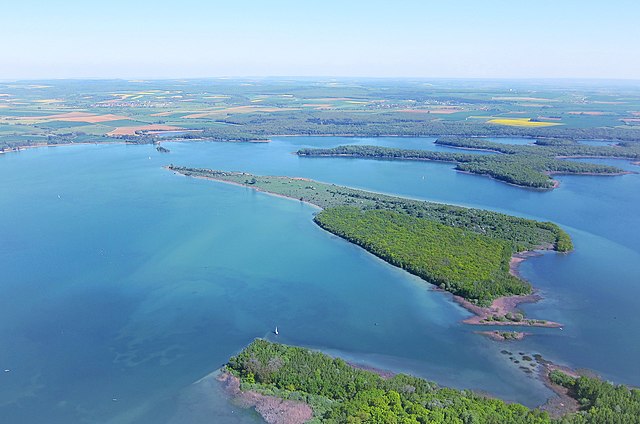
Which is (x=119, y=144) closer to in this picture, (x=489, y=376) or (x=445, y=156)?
(x=445, y=156)

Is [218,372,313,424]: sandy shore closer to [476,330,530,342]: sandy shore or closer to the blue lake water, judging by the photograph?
the blue lake water

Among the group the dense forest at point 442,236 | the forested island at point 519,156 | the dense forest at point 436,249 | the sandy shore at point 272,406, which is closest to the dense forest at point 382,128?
the forested island at point 519,156

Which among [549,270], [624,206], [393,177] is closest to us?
[549,270]

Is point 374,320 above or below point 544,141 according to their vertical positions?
below

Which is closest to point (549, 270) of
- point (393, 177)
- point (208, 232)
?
point (208, 232)

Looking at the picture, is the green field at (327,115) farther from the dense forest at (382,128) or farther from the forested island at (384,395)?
the forested island at (384,395)

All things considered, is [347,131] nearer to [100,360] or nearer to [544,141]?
[544,141]

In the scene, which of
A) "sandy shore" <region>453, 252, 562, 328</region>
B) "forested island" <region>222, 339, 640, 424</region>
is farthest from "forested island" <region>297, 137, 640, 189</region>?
"forested island" <region>222, 339, 640, 424</region>

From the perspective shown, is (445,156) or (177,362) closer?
(177,362)

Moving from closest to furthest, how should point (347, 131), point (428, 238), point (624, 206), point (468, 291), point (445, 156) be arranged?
1. point (468, 291)
2. point (428, 238)
3. point (624, 206)
4. point (445, 156)
5. point (347, 131)

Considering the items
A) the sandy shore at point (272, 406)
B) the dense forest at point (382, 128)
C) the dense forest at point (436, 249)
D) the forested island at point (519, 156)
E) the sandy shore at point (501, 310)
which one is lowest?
the sandy shore at point (272, 406)
